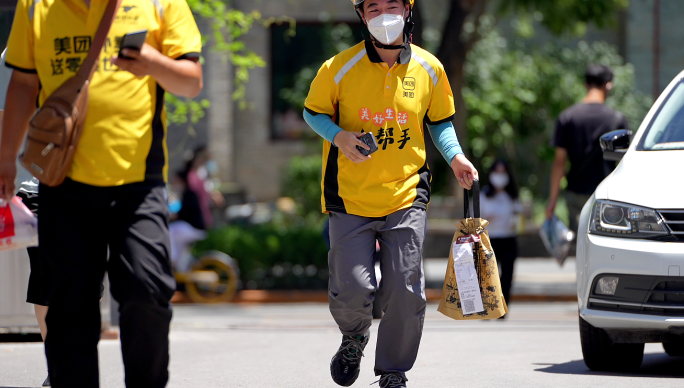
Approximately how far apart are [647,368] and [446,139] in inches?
89.0

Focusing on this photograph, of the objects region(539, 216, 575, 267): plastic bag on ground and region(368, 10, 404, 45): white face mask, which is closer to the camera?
region(368, 10, 404, 45): white face mask

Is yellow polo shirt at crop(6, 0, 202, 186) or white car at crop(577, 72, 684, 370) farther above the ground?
yellow polo shirt at crop(6, 0, 202, 186)

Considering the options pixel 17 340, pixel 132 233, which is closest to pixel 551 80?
pixel 17 340

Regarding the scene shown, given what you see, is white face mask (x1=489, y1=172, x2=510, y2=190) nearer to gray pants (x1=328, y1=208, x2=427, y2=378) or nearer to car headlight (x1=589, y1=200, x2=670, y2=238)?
car headlight (x1=589, y1=200, x2=670, y2=238)

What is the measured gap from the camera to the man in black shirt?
25.2 feet

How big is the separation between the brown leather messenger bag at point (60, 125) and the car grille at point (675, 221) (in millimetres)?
3060

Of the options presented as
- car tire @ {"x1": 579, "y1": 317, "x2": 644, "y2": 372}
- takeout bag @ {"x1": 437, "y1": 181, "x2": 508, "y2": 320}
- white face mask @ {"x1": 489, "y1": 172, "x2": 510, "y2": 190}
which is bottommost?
car tire @ {"x1": 579, "y1": 317, "x2": 644, "y2": 372}

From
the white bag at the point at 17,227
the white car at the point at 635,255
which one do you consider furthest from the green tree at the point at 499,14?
the white bag at the point at 17,227

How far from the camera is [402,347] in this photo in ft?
14.7

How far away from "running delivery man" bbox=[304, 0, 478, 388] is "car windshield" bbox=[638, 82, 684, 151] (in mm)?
1648

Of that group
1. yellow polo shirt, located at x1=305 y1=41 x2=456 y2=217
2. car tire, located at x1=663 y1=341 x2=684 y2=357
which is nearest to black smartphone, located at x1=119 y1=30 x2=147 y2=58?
yellow polo shirt, located at x1=305 y1=41 x2=456 y2=217

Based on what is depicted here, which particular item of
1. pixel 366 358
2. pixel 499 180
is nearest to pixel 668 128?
pixel 366 358

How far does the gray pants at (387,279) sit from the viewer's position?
4488mm

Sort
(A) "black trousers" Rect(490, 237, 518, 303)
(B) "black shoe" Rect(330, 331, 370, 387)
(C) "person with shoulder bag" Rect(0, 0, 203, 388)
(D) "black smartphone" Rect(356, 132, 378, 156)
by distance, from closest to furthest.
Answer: (C) "person with shoulder bag" Rect(0, 0, 203, 388), (D) "black smartphone" Rect(356, 132, 378, 156), (B) "black shoe" Rect(330, 331, 370, 387), (A) "black trousers" Rect(490, 237, 518, 303)
